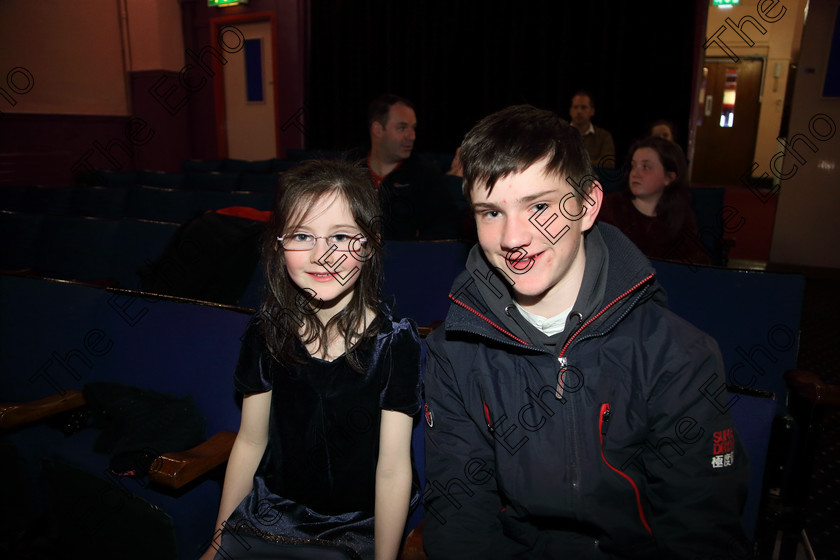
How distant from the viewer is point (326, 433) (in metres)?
1.23

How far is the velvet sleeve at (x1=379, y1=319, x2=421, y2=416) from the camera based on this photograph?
1172 millimetres

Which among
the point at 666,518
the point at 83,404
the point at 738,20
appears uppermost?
the point at 738,20

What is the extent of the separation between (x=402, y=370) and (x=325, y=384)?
20 cm

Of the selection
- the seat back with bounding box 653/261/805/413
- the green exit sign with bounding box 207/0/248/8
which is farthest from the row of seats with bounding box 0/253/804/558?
the green exit sign with bounding box 207/0/248/8

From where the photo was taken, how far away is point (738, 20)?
768 cm

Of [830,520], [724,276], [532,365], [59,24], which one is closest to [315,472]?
[532,365]

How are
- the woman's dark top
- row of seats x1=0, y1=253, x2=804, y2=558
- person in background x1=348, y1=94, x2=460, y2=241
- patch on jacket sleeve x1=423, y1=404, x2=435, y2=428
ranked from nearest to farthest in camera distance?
1. patch on jacket sleeve x1=423, y1=404, x2=435, y2=428
2. row of seats x1=0, y1=253, x2=804, y2=558
3. the woman's dark top
4. person in background x1=348, y1=94, x2=460, y2=241

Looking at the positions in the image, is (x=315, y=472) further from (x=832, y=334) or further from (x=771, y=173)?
(x=771, y=173)

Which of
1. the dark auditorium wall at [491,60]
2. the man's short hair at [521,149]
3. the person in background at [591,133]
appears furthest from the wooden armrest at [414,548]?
the dark auditorium wall at [491,60]

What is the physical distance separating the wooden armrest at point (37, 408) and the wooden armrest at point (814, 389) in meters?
2.09

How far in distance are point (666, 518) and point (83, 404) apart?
1.68 m

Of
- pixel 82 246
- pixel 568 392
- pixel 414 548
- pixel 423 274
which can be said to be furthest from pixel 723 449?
pixel 82 246

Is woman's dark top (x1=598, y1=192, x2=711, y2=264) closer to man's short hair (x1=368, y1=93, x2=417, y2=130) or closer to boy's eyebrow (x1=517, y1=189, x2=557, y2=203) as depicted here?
man's short hair (x1=368, y1=93, x2=417, y2=130)

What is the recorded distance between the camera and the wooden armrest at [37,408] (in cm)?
147
